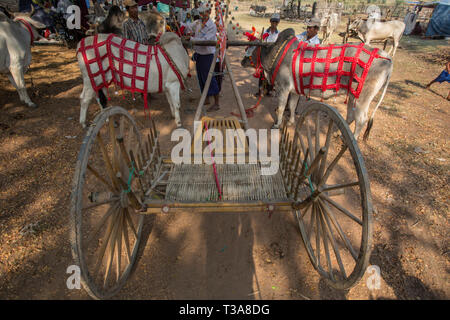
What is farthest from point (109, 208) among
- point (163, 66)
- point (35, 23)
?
point (35, 23)

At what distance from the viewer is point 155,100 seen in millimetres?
6727

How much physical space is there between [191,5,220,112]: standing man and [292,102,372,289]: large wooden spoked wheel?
329cm

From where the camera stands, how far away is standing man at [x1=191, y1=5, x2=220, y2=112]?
15.4ft

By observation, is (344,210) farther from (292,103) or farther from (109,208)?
(292,103)

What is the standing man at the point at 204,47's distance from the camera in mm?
4701

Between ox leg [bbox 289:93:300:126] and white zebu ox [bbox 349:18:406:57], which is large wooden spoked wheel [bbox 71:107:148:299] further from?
white zebu ox [bbox 349:18:406:57]

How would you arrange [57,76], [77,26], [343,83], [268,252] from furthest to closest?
[77,26]
[57,76]
[343,83]
[268,252]

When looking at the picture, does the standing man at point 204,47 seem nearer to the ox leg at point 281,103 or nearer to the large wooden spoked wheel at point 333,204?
the ox leg at point 281,103

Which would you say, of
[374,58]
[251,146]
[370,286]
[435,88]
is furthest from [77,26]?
[435,88]

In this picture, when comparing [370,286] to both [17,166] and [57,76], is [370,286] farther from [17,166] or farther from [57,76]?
[57,76]

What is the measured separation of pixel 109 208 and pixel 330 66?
Answer: 4.53m

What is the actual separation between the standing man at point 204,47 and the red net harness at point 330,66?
5.52 ft

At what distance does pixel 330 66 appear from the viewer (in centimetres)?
436

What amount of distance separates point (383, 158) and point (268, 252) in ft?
11.1
